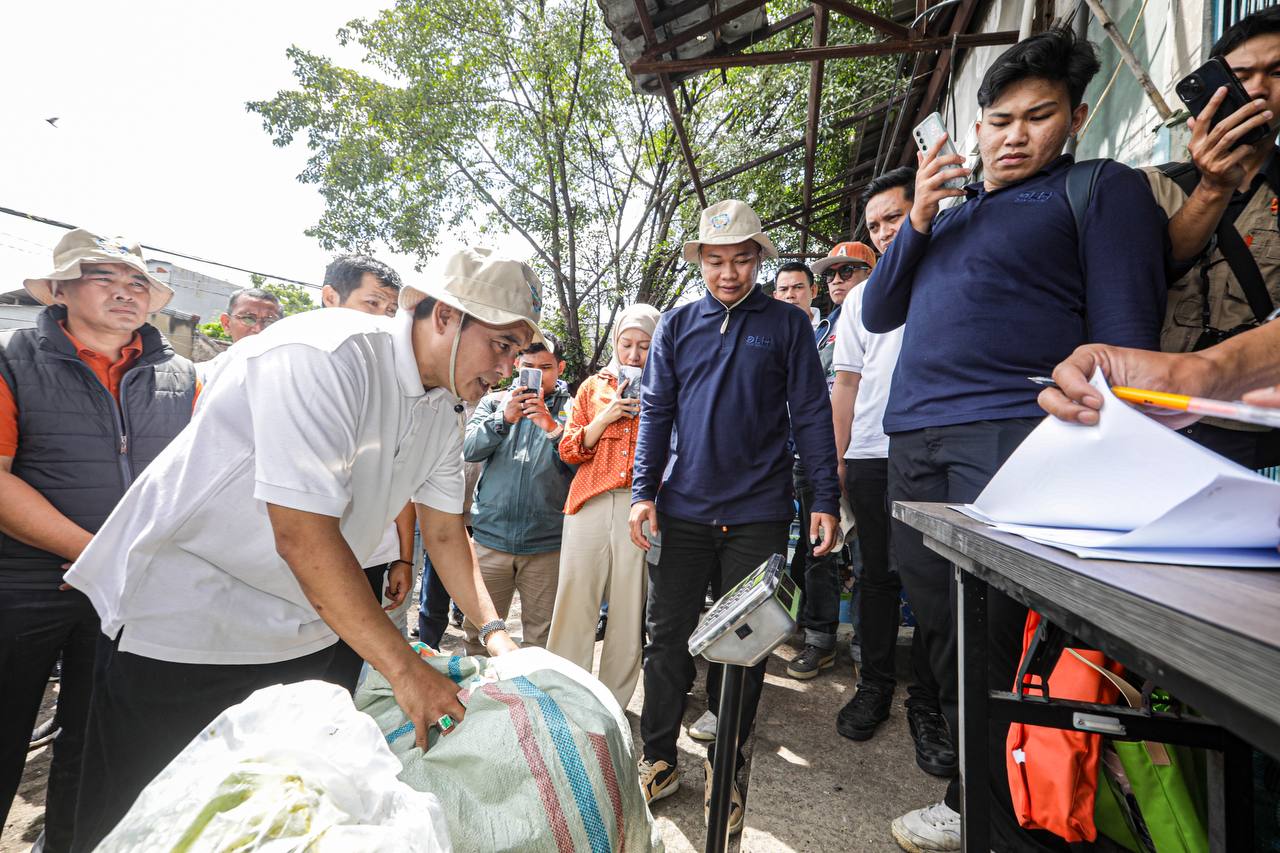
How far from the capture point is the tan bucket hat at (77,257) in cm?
217

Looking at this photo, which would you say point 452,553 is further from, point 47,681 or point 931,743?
point 931,743

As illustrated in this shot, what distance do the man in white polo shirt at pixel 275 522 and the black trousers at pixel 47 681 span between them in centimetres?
78

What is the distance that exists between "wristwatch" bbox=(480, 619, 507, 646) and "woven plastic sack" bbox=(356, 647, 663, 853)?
310mm

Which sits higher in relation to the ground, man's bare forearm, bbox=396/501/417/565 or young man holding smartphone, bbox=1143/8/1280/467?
young man holding smartphone, bbox=1143/8/1280/467

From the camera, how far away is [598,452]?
3.04 metres

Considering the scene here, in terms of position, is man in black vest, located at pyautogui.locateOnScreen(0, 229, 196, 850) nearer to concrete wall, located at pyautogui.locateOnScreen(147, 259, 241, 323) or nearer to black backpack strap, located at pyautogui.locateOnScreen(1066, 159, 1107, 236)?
black backpack strap, located at pyautogui.locateOnScreen(1066, 159, 1107, 236)

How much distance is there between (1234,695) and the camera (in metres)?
0.43

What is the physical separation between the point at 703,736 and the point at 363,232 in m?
12.3

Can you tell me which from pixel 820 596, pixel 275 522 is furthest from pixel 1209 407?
pixel 820 596

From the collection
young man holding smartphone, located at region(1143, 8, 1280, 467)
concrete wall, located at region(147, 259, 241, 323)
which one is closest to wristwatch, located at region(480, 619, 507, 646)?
young man holding smartphone, located at region(1143, 8, 1280, 467)

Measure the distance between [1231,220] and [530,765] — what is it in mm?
2092

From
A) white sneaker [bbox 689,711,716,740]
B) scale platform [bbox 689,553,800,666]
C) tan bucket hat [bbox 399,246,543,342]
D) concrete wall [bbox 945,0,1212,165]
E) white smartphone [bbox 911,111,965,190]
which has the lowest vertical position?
white sneaker [bbox 689,711,716,740]

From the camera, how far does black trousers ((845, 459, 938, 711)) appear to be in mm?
2891

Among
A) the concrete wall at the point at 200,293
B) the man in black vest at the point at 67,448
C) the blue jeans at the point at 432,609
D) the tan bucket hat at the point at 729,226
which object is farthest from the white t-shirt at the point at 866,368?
the concrete wall at the point at 200,293
